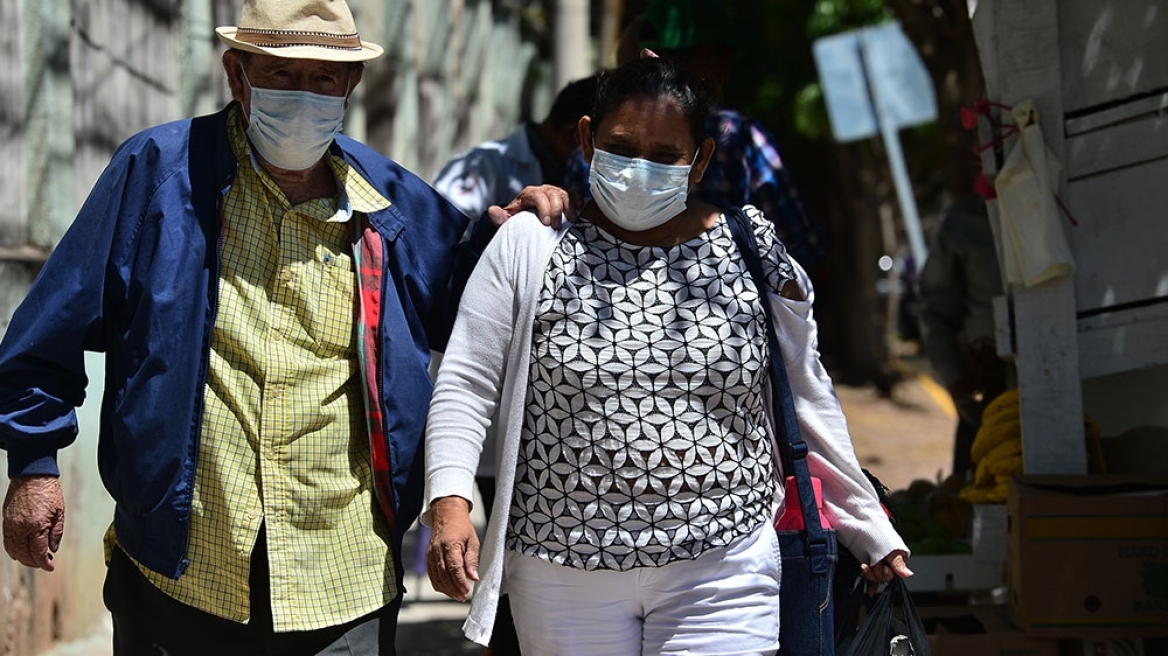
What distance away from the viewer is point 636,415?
9.77 feet

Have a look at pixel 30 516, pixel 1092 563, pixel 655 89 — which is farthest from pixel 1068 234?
pixel 30 516

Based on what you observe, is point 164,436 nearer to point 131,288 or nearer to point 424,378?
point 131,288

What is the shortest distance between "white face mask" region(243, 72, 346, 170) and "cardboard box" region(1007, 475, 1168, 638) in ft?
7.43

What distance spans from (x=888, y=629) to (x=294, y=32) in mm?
1872

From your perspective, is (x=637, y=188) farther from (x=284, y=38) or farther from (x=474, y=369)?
(x=284, y=38)

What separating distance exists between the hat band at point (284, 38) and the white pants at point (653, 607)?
1.15m

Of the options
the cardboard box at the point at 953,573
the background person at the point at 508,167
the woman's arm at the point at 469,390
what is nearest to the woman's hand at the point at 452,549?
the woman's arm at the point at 469,390

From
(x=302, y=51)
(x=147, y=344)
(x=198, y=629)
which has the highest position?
(x=302, y=51)

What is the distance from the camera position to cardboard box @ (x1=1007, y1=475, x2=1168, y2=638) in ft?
13.8

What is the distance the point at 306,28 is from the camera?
312 centimetres

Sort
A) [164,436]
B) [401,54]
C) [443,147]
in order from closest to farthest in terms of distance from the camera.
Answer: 1. [164,436]
2. [401,54]
3. [443,147]

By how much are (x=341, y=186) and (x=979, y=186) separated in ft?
7.29

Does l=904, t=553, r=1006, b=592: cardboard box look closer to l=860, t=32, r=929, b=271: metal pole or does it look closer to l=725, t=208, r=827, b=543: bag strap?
l=725, t=208, r=827, b=543: bag strap

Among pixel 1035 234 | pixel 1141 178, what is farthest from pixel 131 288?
pixel 1141 178
